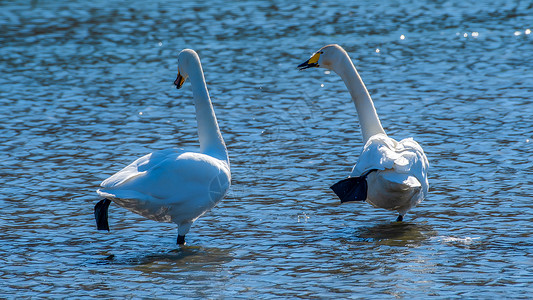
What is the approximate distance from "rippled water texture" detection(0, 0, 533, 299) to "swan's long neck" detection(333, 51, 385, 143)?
2.79 ft

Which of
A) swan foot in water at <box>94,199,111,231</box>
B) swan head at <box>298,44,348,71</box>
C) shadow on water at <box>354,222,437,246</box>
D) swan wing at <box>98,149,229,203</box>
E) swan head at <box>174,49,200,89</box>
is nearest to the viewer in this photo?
swan wing at <box>98,149,229,203</box>

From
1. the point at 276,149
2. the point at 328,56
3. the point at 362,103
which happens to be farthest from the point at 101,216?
the point at 276,149

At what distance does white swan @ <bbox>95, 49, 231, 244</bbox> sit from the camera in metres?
7.57

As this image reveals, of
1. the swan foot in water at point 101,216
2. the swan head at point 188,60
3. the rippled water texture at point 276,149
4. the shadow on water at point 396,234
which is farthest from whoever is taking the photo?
the swan head at point 188,60

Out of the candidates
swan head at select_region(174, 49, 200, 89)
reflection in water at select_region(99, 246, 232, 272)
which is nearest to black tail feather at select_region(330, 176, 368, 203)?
reflection in water at select_region(99, 246, 232, 272)

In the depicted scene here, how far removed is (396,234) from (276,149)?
337cm

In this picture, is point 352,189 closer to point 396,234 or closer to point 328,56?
point 396,234

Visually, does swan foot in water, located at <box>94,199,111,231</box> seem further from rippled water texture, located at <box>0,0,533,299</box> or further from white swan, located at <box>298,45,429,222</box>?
white swan, located at <box>298,45,429,222</box>

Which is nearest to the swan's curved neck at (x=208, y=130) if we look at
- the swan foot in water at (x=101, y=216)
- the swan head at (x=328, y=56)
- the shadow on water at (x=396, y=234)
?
the swan foot in water at (x=101, y=216)

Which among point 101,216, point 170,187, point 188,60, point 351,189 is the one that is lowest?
point 101,216

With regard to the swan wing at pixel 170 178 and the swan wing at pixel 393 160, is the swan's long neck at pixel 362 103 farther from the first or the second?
the swan wing at pixel 170 178

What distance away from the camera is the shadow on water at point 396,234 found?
7.95 metres

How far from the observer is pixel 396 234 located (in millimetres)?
8195

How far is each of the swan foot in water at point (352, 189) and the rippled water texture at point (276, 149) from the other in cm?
45
